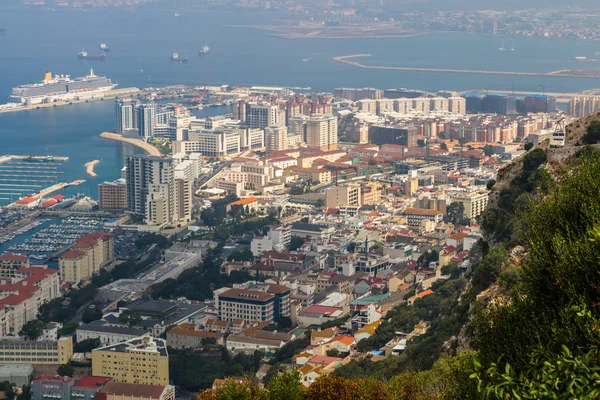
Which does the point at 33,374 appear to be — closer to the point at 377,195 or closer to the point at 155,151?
the point at 377,195

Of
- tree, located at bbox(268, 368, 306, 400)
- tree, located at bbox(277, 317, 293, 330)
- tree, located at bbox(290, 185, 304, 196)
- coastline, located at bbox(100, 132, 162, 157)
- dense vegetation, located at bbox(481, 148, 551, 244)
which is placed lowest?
coastline, located at bbox(100, 132, 162, 157)

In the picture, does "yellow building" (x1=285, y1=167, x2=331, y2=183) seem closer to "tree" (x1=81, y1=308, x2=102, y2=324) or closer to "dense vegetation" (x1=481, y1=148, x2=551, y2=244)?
"tree" (x1=81, y1=308, x2=102, y2=324)

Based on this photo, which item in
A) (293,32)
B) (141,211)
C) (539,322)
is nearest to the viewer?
(539,322)

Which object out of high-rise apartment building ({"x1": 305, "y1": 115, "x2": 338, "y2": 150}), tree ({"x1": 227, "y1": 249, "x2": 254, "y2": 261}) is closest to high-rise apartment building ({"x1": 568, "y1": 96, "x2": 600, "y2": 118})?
high-rise apartment building ({"x1": 305, "y1": 115, "x2": 338, "y2": 150})

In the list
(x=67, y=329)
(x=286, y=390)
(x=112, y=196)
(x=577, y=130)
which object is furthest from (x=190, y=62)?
(x=286, y=390)

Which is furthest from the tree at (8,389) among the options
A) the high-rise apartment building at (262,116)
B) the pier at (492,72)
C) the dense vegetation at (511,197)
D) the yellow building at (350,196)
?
the pier at (492,72)

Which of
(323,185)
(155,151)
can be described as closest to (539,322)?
(323,185)
